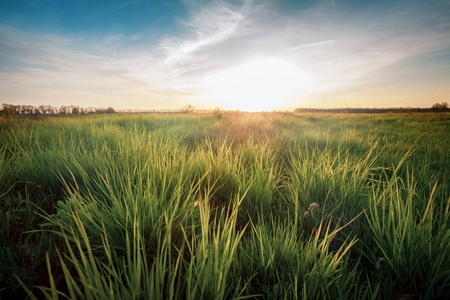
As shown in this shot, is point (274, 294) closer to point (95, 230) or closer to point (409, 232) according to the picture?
point (409, 232)

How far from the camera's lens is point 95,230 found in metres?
1.10

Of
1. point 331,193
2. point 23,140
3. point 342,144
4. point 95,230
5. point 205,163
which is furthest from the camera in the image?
point 342,144

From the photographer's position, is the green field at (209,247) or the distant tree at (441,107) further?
the distant tree at (441,107)

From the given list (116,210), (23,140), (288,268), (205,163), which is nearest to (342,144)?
(205,163)

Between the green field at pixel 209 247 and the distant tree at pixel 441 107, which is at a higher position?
the distant tree at pixel 441 107

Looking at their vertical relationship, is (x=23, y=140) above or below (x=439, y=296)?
above

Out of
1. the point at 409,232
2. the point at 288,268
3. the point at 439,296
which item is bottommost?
the point at 439,296

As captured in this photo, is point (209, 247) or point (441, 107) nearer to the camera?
point (209, 247)

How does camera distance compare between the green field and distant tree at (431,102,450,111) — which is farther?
distant tree at (431,102,450,111)

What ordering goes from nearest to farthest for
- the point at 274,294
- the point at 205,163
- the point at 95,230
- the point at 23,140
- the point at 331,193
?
the point at 274,294 → the point at 95,230 → the point at 331,193 → the point at 205,163 → the point at 23,140

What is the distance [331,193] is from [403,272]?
0.72 meters

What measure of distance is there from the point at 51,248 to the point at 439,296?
1867mm

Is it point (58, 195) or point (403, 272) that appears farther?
point (58, 195)

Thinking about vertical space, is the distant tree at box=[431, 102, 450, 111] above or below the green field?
above
